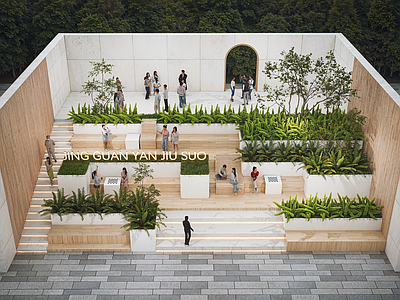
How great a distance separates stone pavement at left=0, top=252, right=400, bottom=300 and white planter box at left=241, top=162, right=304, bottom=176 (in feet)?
12.8

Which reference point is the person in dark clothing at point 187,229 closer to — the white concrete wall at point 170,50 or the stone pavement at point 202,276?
the stone pavement at point 202,276

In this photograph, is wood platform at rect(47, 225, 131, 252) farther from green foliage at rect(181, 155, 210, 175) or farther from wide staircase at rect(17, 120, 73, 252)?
green foliage at rect(181, 155, 210, 175)

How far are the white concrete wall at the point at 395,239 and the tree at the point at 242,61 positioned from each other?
21755 mm

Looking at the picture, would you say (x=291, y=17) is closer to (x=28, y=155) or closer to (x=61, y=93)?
(x=61, y=93)

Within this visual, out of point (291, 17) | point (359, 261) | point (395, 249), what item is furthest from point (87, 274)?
point (291, 17)

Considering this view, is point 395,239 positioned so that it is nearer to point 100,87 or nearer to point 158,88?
point 158,88

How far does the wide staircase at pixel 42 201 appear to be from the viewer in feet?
51.4

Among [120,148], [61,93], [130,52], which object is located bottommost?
[120,148]

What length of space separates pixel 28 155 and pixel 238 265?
29.0 ft

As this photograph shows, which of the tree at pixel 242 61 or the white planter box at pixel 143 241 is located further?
the tree at pixel 242 61

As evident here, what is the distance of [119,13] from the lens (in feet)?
112

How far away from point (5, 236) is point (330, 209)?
10.9 metres

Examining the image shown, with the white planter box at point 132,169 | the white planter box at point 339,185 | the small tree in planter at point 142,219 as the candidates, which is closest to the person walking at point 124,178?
the white planter box at point 132,169

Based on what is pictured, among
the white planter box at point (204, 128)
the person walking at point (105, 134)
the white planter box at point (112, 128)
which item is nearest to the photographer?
the person walking at point (105, 134)
